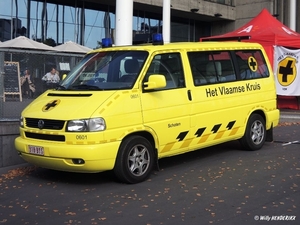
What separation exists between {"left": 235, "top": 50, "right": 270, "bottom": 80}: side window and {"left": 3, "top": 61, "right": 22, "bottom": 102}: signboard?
4329 mm

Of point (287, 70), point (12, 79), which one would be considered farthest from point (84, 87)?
point (287, 70)

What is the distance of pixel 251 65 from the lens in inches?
360

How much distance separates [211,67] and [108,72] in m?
2.01

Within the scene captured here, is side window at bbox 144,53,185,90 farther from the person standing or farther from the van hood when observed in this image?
the person standing

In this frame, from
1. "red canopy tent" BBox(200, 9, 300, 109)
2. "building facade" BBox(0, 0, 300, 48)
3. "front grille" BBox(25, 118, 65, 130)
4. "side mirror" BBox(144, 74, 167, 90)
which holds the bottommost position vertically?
"front grille" BBox(25, 118, 65, 130)

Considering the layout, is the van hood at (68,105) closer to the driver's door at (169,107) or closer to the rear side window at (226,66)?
the driver's door at (169,107)

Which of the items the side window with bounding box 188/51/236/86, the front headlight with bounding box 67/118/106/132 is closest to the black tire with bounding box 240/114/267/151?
the side window with bounding box 188/51/236/86

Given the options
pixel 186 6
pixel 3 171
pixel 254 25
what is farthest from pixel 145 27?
pixel 3 171

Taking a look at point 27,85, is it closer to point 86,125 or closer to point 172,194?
point 86,125

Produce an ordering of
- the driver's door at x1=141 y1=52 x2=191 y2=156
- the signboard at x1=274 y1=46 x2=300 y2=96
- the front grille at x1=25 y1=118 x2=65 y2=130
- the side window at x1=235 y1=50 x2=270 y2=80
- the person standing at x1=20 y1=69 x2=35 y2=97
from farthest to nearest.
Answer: the signboard at x1=274 y1=46 x2=300 y2=96
the person standing at x1=20 y1=69 x2=35 y2=97
the side window at x1=235 y1=50 x2=270 y2=80
the driver's door at x1=141 y1=52 x2=191 y2=156
the front grille at x1=25 y1=118 x2=65 y2=130

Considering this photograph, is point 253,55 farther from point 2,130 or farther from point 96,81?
point 2,130

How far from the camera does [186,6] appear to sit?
27.4 m

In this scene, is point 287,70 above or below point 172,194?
above

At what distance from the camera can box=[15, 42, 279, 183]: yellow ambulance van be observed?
643 cm
